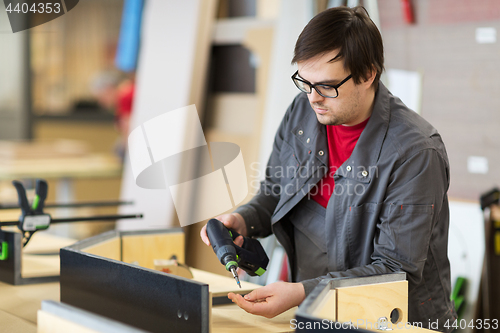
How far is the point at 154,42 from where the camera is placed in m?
3.62

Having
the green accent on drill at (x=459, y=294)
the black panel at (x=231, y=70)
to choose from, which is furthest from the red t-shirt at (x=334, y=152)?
the black panel at (x=231, y=70)

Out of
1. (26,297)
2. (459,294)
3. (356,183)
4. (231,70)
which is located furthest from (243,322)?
(231,70)

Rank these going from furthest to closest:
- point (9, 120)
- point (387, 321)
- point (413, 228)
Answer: point (9, 120), point (413, 228), point (387, 321)

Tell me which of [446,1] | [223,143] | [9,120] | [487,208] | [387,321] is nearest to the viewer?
[387,321]

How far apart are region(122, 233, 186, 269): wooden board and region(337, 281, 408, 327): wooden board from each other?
0.85 meters

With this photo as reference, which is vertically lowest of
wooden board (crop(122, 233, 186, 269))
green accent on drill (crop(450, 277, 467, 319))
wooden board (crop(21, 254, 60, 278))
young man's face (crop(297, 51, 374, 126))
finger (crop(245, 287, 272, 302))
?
green accent on drill (crop(450, 277, 467, 319))

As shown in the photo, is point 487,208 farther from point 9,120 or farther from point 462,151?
point 9,120

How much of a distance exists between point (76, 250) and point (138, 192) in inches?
89.1

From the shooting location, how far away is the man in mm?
Result: 1367

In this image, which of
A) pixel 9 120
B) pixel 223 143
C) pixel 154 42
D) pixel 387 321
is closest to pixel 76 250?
pixel 387 321

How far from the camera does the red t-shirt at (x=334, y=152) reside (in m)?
1.59

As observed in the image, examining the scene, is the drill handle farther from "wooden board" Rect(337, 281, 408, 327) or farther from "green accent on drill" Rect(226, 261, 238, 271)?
"wooden board" Rect(337, 281, 408, 327)

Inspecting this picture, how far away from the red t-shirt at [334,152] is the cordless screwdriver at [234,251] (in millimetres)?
257

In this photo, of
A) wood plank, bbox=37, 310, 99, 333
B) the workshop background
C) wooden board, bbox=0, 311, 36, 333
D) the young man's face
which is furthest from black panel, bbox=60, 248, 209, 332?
the workshop background
